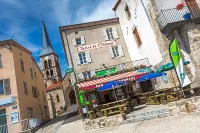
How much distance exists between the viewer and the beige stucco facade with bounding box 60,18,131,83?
1925 cm

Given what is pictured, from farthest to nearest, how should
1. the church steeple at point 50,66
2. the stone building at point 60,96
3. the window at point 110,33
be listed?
1. the church steeple at point 50,66
2. the stone building at point 60,96
3. the window at point 110,33

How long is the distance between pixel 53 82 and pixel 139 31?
3791cm

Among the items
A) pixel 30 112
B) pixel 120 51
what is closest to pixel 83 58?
pixel 120 51

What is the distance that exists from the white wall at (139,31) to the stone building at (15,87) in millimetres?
11744

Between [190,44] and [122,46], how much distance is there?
8365 mm

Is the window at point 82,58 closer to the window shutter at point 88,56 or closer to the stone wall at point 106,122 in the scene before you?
the window shutter at point 88,56

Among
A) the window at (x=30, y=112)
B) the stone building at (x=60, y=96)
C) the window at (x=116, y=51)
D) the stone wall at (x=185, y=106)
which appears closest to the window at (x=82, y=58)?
the window at (x=116, y=51)

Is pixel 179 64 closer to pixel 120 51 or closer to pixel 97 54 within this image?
pixel 120 51

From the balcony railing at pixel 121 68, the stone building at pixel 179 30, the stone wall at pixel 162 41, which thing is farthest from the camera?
the balcony railing at pixel 121 68

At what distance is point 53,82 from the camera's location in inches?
1981

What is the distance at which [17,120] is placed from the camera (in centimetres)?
1496

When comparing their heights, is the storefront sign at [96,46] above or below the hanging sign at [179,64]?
above

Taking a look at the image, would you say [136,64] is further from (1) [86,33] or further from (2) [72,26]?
(2) [72,26]

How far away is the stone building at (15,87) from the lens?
49.8 feet
